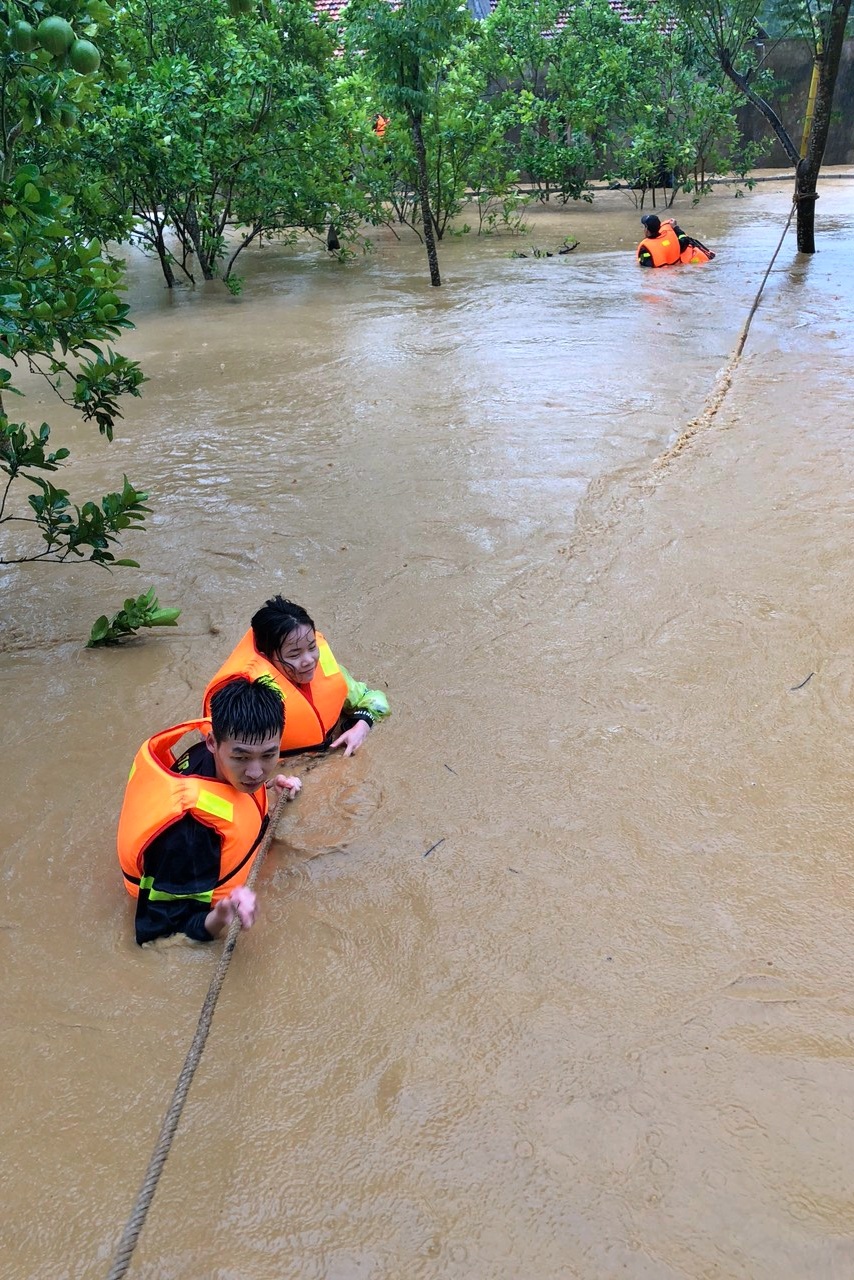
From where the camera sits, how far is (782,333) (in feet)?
28.0

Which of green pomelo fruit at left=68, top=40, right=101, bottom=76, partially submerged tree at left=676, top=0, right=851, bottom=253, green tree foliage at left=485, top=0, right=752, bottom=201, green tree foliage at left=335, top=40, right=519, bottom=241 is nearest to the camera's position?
green pomelo fruit at left=68, top=40, right=101, bottom=76

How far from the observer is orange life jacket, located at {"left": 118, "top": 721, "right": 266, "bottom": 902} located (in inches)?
104

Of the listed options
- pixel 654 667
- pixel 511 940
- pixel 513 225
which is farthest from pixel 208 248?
pixel 511 940

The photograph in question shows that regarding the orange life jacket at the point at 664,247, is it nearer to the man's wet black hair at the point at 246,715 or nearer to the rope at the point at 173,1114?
the man's wet black hair at the point at 246,715

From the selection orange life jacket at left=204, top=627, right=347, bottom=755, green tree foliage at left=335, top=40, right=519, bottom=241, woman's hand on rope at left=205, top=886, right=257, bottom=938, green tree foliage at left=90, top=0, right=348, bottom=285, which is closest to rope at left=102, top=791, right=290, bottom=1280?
woman's hand on rope at left=205, top=886, right=257, bottom=938

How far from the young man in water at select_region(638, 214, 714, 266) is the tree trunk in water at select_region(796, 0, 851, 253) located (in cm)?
123

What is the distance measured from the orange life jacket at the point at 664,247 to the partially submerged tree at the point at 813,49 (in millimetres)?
1470

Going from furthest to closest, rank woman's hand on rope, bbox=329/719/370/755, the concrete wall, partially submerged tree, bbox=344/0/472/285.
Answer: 1. the concrete wall
2. partially submerged tree, bbox=344/0/472/285
3. woman's hand on rope, bbox=329/719/370/755

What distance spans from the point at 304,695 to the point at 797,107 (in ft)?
76.2

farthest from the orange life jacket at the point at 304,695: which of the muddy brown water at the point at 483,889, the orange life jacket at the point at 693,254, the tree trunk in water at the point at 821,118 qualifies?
the orange life jacket at the point at 693,254

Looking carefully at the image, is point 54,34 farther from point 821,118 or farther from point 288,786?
point 821,118

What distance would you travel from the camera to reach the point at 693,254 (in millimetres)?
11922

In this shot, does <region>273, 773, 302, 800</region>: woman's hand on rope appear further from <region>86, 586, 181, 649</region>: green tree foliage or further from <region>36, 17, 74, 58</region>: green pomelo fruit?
<region>36, 17, 74, 58</region>: green pomelo fruit

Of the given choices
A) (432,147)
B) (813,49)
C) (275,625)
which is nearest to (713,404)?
(275,625)
